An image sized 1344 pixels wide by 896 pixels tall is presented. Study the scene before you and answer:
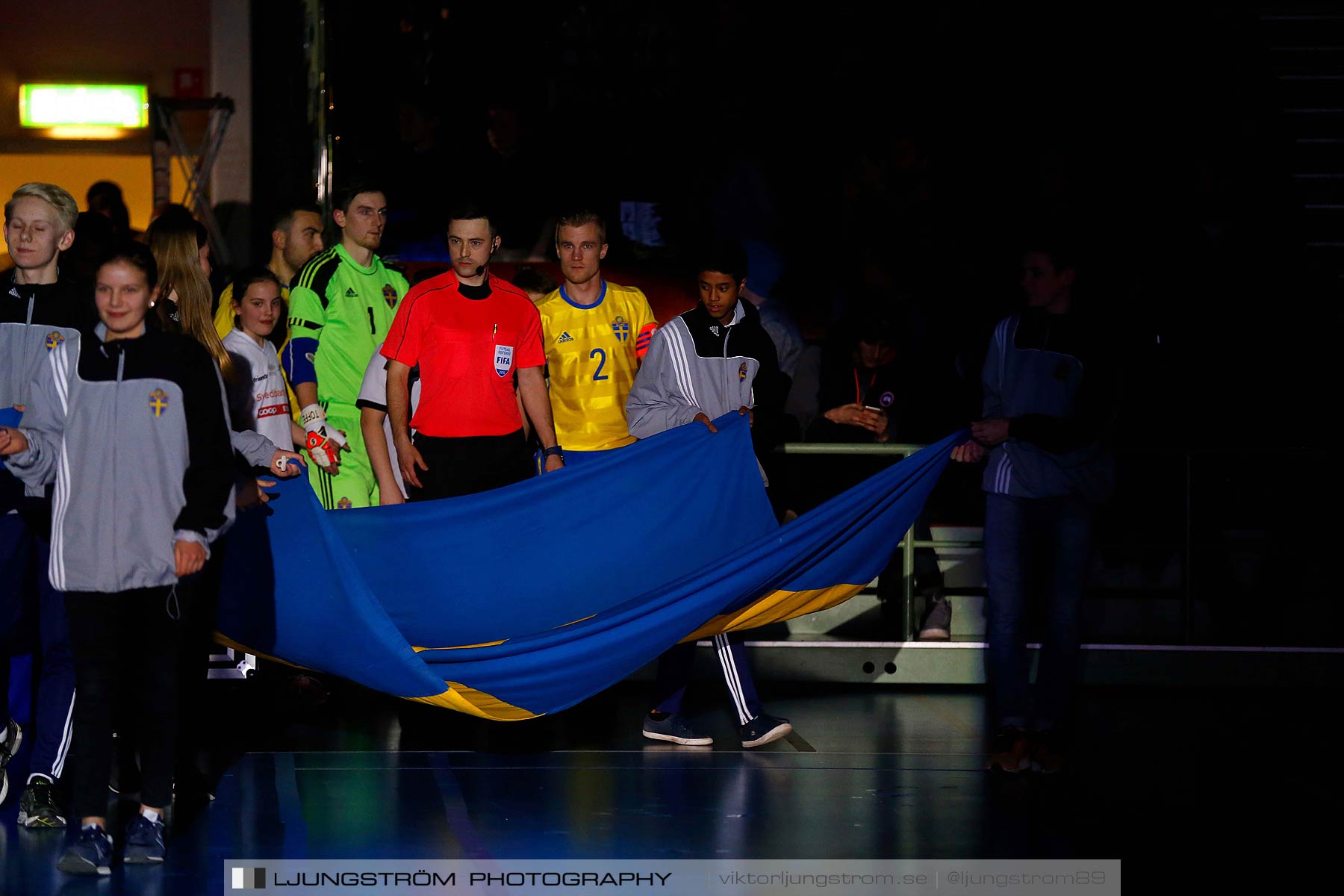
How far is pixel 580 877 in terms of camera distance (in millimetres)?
3775

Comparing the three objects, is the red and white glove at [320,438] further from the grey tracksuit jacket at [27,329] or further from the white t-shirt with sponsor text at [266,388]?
the grey tracksuit jacket at [27,329]

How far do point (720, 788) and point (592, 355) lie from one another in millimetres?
1725

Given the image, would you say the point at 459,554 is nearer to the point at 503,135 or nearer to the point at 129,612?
the point at 129,612

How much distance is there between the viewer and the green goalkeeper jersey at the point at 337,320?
5621 mm

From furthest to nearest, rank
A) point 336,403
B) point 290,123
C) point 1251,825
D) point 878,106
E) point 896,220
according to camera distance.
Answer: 1. point 290,123
2. point 878,106
3. point 896,220
4. point 336,403
5. point 1251,825

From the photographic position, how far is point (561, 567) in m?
5.15

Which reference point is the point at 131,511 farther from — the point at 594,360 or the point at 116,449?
the point at 594,360

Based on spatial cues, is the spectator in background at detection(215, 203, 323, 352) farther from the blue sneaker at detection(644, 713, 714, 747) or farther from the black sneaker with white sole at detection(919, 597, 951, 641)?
the black sneaker with white sole at detection(919, 597, 951, 641)

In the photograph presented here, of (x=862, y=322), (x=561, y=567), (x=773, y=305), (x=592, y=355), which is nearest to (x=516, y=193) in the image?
(x=773, y=305)

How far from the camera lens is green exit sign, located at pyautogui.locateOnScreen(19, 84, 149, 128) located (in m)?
12.3

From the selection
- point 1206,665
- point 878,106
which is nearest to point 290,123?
point 878,106

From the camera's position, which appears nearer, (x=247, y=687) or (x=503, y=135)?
(x=247, y=687)

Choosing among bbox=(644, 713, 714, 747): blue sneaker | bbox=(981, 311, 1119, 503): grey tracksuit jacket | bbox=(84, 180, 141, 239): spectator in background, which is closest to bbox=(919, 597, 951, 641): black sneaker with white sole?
bbox=(644, 713, 714, 747): blue sneaker

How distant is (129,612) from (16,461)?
0.53 m
